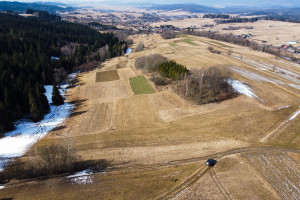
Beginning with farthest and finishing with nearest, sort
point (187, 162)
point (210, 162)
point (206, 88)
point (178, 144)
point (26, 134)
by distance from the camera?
point (206, 88) → point (26, 134) → point (178, 144) → point (187, 162) → point (210, 162)

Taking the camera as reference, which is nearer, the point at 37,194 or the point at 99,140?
the point at 37,194

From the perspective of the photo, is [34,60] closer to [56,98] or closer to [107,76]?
[107,76]

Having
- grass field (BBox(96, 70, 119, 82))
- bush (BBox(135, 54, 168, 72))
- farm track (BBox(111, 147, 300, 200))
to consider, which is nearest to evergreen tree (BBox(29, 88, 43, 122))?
farm track (BBox(111, 147, 300, 200))

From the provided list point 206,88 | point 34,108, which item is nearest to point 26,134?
point 34,108

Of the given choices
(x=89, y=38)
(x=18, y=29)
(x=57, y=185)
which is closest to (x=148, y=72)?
(x=57, y=185)

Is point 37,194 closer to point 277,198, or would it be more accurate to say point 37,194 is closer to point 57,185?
point 57,185

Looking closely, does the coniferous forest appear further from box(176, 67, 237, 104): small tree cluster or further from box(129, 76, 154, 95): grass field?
box(176, 67, 237, 104): small tree cluster
